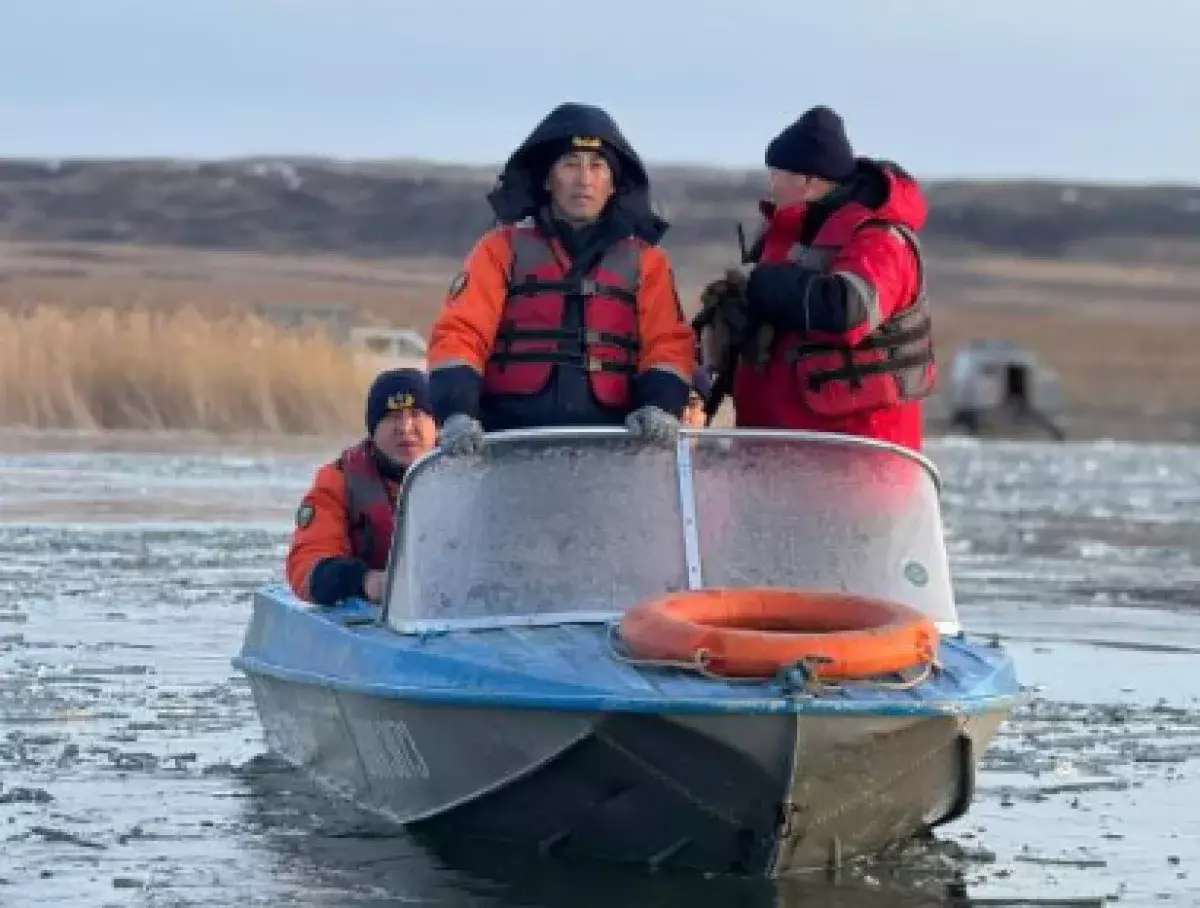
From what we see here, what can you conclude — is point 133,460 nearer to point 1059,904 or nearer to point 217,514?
point 217,514

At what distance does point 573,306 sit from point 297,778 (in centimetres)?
203

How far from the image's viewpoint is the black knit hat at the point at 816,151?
35.0 feet

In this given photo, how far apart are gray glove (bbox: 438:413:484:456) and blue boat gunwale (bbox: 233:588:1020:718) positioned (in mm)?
547

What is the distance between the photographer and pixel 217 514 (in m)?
24.9

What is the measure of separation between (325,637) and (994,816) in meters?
2.25

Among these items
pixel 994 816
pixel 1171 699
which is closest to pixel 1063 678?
pixel 1171 699

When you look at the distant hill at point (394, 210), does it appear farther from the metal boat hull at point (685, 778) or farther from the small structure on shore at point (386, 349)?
the metal boat hull at point (685, 778)

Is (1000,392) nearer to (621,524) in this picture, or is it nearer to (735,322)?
(735,322)

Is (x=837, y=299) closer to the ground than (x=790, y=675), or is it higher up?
higher up

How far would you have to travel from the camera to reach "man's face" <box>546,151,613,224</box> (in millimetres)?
10656

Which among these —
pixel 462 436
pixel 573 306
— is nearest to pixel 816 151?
pixel 573 306

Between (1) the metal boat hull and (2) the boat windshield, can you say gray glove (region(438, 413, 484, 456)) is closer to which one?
(2) the boat windshield

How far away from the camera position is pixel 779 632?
9.69m

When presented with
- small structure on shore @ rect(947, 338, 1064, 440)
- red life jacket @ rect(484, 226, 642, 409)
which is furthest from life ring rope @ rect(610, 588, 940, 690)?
small structure on shore @ rect(947, 338, 1064, 440)
